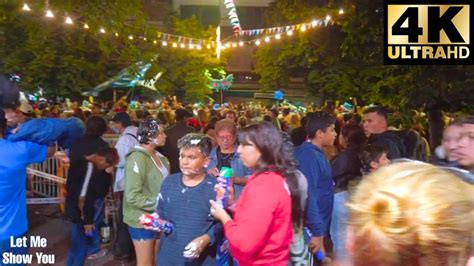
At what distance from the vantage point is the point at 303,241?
3.55 m

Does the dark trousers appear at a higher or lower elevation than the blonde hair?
Answer: lower

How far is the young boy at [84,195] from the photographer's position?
5.21 meters

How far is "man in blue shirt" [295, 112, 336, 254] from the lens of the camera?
453 cm

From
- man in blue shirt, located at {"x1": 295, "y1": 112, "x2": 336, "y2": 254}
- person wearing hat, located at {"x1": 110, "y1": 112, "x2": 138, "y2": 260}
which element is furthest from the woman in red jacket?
person wearing hat, located at {"x1": 110, "y1": 112, "x2": 138, "y2": 260}

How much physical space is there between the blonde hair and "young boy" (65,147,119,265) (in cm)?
428

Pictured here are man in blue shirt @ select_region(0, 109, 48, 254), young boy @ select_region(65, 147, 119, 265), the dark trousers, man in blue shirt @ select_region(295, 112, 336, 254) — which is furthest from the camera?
the dark trousers

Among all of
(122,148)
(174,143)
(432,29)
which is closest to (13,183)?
(122,148)

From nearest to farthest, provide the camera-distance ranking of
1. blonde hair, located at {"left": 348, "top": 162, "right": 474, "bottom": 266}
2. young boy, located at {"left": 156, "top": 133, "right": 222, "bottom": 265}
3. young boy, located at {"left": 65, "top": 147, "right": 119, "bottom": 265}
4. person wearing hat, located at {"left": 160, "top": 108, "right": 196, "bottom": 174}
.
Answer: blonde hair, located at {"left": 348, "top": 162, "right": 474, "bottom": 266} < young boy, located at {"left": 156, "top": 133, "right": 222, "bottom": 265} < young boy, located at {"left": 65, "top": 147, "right": 119, "bottom": 265} < person wearing hat, located at {"left": 160, "top": 108, "right": 196, "bottom": 174}

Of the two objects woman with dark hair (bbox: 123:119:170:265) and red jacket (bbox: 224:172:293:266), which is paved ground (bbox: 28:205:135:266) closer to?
woman with dark hair (bbox: 123:119:170:265)

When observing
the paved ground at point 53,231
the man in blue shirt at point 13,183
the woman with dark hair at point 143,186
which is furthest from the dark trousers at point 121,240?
the man in blue shirt at point 13,183

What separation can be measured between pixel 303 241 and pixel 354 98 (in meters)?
19.2

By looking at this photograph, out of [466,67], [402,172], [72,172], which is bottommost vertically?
[72,172]

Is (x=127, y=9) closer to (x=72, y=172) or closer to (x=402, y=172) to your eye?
(x=72, y=172)

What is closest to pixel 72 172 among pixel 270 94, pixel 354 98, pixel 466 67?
pixel 466 67
